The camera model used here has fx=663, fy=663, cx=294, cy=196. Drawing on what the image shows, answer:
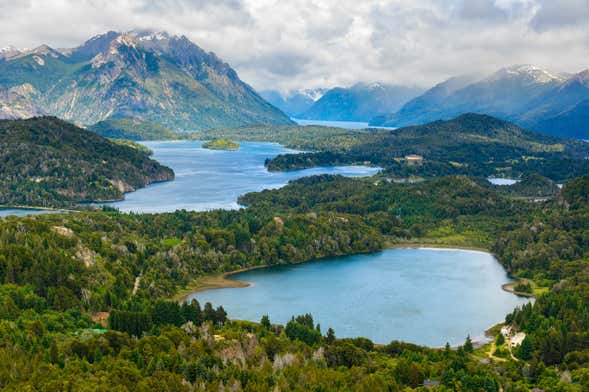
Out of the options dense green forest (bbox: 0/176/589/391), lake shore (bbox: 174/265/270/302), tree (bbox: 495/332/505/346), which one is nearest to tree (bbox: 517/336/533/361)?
dense green forest (bbox: 0/176/589/391)

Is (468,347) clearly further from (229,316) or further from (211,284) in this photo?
(211,284)

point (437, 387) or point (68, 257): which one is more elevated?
point (68, 257)

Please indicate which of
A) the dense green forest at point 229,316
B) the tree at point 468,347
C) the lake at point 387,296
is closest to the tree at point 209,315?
the dense green forest at point 229,316

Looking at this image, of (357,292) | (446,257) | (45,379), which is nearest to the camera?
(45,379)

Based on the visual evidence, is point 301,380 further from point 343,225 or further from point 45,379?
point 343,225

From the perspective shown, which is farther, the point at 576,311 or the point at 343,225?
the point at 343,225

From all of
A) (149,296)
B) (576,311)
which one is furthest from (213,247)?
(576,311)

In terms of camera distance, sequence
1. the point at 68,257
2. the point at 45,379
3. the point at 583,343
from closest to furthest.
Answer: the point at 45,379, the point at 583,343, the point at 68,257
